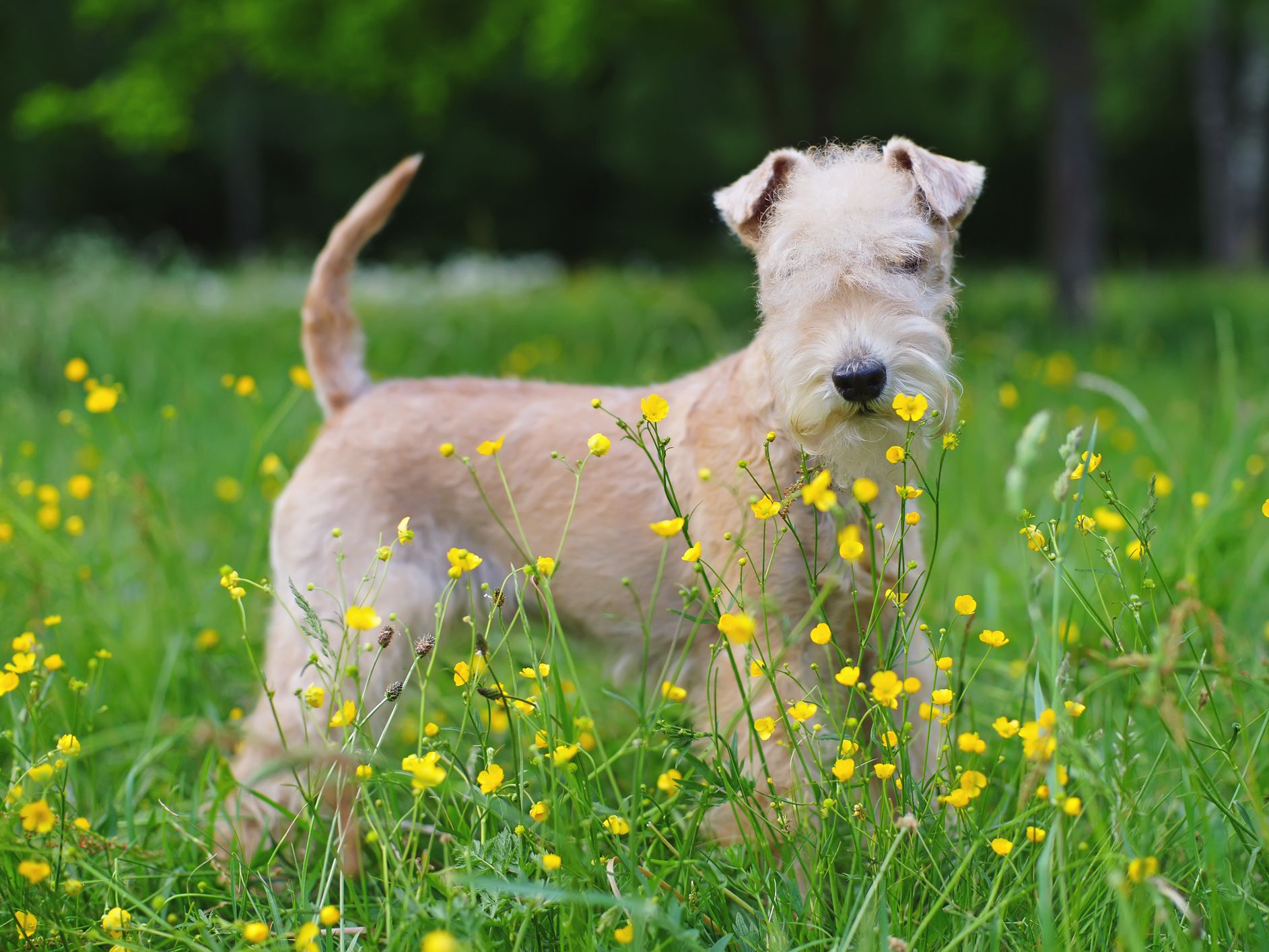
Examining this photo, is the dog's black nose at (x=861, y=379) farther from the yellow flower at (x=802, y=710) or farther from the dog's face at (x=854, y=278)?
the yellow flower at (x=802, y=710)

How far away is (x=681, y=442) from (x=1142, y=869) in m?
1.35

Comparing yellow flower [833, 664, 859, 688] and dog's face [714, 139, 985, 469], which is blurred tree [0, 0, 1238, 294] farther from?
yellow flower [833, 664, 859, 688]

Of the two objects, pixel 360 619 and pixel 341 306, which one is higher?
pixel 341 306

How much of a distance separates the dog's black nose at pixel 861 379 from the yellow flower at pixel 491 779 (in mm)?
864

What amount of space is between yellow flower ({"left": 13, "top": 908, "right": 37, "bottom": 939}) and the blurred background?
17.6 feet

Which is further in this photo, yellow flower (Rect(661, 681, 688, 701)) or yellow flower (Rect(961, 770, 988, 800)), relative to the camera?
yellow flower (Rect(661, 681, 688, 701))

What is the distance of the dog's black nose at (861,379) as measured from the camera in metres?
1.78

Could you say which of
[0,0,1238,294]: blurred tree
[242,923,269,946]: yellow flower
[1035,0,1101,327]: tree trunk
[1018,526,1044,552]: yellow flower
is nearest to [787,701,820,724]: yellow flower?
[1018,526,1044,552]: yellow flower

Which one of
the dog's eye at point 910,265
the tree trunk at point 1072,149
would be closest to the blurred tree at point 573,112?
the tree trunk at point 1072,149

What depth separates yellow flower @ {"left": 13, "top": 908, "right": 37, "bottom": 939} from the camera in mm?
1525

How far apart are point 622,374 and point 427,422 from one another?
9.51 ft

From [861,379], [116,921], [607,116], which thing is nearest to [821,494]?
[861,379]

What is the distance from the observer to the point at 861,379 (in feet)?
5.83

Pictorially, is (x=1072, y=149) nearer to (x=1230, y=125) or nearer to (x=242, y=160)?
(x=1230, y=125)
